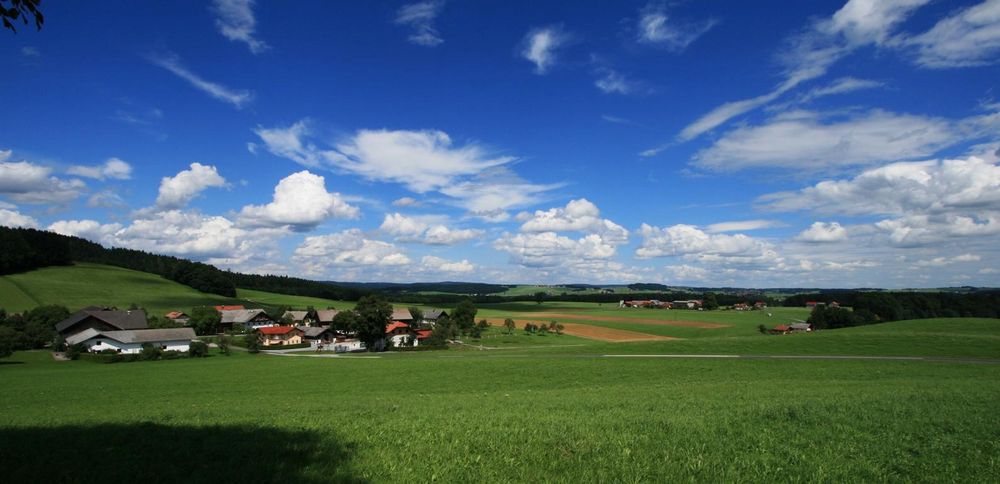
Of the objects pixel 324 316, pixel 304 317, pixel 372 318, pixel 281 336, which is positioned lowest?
pixel 281 336

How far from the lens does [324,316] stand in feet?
423

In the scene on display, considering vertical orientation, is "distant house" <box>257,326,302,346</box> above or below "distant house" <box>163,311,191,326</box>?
below

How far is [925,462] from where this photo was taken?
7422mm

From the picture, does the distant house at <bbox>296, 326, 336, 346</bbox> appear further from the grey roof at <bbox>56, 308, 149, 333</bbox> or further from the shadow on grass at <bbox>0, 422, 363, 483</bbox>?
the shadow on grass at <bbox>0, 422, 363, 483</bbox>

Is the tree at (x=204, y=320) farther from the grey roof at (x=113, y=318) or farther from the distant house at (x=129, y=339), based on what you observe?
the distant house at (x=129, y=339)

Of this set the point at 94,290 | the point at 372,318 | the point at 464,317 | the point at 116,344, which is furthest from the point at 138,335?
the point at 464,317

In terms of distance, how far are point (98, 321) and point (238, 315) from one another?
3059 centimetres

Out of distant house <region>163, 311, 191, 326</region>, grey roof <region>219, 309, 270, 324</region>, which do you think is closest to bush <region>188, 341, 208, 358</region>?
grey roof <region>219, 309, 270, 324</region>

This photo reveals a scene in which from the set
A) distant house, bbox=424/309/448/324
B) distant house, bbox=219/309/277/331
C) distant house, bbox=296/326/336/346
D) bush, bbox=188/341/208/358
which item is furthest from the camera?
distant house, bbox=424/309/448/324

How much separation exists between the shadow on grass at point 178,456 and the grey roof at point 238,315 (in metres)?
122

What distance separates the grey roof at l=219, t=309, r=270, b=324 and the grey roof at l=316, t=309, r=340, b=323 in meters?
14.7

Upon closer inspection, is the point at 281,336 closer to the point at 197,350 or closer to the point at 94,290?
the point at 197,350

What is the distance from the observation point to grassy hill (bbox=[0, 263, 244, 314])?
10569cm

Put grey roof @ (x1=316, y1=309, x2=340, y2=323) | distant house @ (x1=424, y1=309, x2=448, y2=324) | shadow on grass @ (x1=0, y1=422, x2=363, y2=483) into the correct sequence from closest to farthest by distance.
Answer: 1. shadow on grass @ (x1=0, y1=422, x2=363, y2=483)
2. grey roof @ (x1=316, y1=309, x2=340, y2=323)
3. distant house @ (x1=424, y1=309, x2=448, y2=324)
